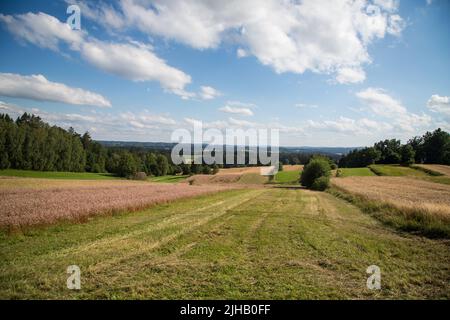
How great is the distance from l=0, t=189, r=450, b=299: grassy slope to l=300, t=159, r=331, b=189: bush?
4012 cm

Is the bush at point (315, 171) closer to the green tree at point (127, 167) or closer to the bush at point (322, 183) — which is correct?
the bush at point (322, 183)

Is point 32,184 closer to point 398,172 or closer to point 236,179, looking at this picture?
point 236,179

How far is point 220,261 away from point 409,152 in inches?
3885

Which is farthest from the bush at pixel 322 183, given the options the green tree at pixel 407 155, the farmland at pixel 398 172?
the green tree at pixel 407 155

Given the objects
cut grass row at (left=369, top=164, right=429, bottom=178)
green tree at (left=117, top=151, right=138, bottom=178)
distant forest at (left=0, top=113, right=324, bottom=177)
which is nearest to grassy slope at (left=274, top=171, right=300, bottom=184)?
cut grass row at (left=369, top=164, right=429, bottom=178)

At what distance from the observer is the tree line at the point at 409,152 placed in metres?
89.2

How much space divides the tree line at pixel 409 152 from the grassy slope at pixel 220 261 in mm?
93188

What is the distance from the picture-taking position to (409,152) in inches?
3415

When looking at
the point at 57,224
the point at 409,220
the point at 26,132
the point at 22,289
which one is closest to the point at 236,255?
the point at 22,289

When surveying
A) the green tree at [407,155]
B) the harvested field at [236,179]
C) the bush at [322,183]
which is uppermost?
the green tree at [407,155]

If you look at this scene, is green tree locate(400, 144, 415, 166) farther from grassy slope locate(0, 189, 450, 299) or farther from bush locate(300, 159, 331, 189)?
grassy slope locate(0, 189, 450, 299)

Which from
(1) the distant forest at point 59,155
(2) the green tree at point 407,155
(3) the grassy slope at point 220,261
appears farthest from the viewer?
(2) the green tree at point 407,155

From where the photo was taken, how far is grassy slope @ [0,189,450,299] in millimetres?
6320
